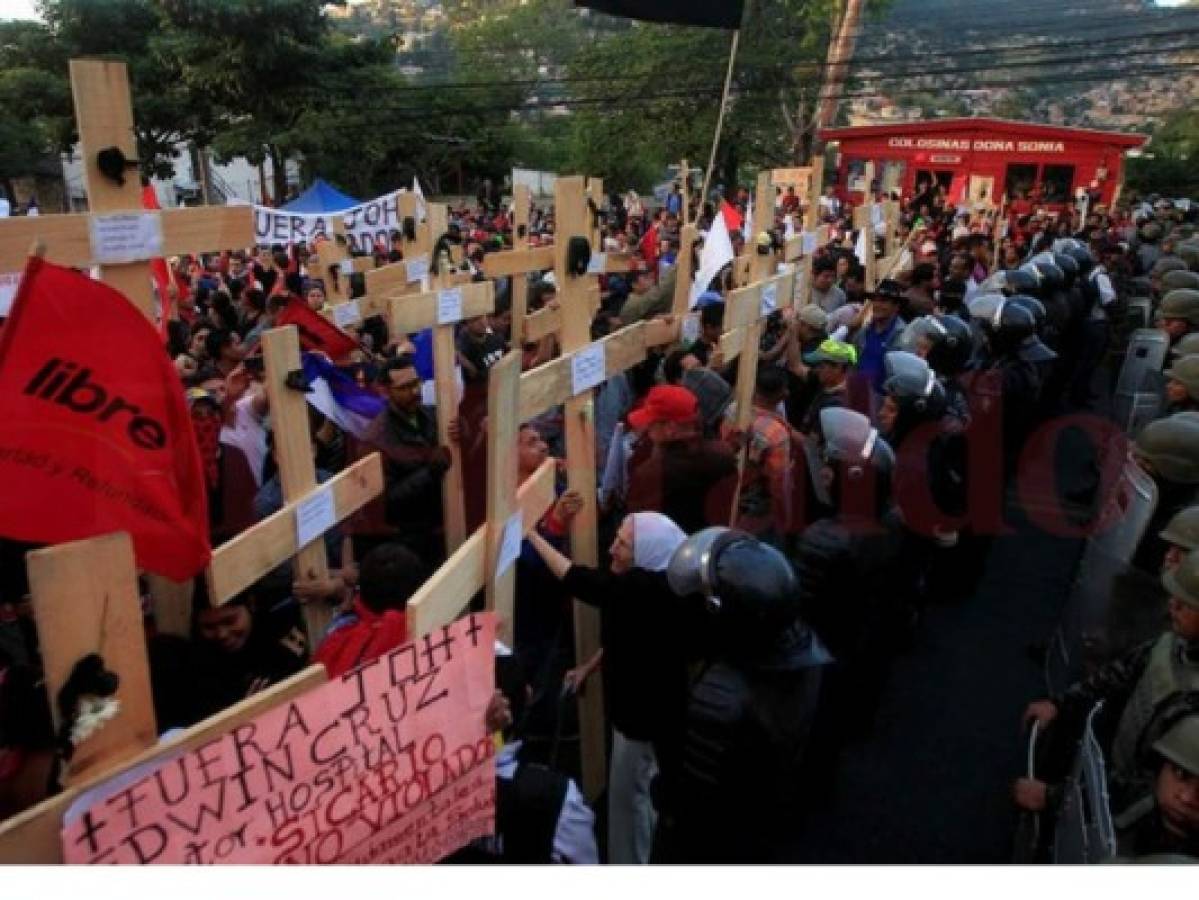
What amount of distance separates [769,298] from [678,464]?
1.30 meters

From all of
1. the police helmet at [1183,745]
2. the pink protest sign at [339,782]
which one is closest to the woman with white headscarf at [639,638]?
the pink protest sign at [339,782]

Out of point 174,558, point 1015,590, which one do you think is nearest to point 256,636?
point 174,558

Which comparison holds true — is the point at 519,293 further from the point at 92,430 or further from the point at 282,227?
the point at 92,430

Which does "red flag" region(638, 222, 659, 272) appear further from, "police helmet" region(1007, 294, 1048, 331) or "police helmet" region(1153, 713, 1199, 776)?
"police helmet" region(1153, 713, 1199, 776)

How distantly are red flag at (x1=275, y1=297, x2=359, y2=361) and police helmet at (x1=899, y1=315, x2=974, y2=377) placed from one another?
3.08 m

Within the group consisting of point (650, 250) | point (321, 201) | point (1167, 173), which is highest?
point (321, 201)

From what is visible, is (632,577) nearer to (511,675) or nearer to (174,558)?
(511,675)

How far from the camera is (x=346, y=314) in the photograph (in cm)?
529

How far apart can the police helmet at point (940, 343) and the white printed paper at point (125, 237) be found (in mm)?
3907

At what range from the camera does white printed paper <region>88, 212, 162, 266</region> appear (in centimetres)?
250

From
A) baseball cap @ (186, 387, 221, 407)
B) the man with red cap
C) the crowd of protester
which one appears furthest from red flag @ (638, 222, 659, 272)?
the man with red cap

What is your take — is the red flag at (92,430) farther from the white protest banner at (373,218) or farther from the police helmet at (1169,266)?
the police helmet at (1169,266)

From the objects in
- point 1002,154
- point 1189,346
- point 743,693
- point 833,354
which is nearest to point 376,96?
point 1002,154
